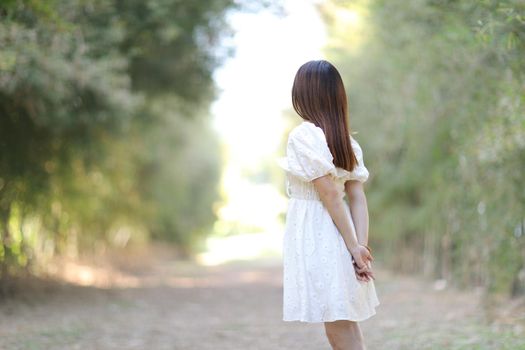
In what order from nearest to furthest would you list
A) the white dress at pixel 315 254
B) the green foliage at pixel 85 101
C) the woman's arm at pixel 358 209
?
the white dress at pixel 315 254 → the woman's arm at pixel 358 209 → the green foliage at pixel 85 101

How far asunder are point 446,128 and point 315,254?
5.52 meters

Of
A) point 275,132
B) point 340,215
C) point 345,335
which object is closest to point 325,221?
point 340,215

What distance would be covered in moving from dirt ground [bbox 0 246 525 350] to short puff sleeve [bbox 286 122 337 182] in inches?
85.8

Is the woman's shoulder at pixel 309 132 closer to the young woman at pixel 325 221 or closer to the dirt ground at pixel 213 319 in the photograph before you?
the young woman at pixel 325 221

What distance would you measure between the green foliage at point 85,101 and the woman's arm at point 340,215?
2979mm

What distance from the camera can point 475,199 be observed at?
648 centimetres

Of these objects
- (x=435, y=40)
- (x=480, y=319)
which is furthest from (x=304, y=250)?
(x=435, y=40)

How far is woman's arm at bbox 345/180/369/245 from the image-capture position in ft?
9.43

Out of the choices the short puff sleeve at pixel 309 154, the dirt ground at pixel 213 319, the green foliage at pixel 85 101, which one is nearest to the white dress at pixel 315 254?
the short puff sleeve at pixel 309 154

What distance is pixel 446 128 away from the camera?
788cm

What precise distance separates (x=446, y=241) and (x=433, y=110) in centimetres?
211

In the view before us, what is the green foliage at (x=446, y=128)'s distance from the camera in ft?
17.2

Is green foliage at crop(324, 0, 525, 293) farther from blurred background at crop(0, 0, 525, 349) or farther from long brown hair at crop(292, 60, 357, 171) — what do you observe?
long brown hair at crop(292, 60, 357, 171)

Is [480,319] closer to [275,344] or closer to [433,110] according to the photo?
[275,344]
